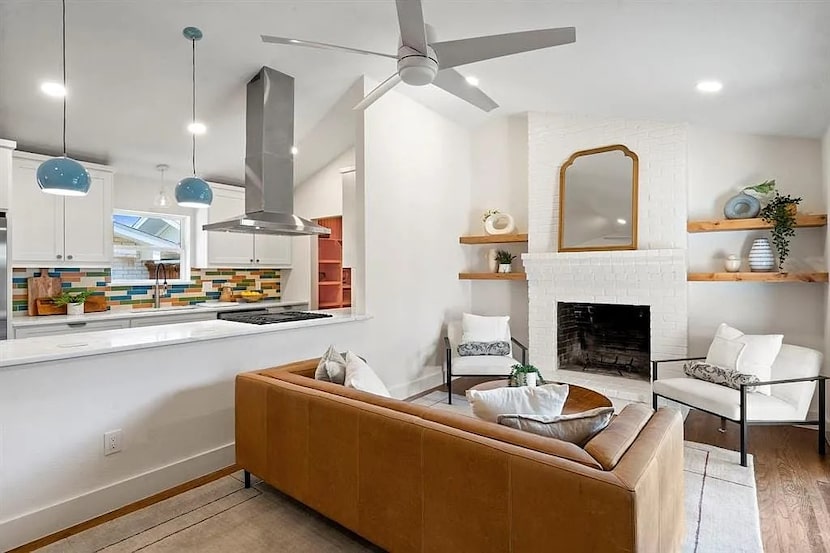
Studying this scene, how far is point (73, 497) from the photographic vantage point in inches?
93.8

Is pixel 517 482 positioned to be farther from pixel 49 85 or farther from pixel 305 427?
pixel 49 85

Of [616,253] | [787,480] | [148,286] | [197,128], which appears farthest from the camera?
[148,286]

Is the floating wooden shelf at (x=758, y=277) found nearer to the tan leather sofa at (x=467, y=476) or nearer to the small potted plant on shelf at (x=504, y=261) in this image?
the small potted plant on shelf at (x=504, y=261)

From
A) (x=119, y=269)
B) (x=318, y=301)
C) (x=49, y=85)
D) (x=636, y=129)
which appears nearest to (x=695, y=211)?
(x=636, y=129)

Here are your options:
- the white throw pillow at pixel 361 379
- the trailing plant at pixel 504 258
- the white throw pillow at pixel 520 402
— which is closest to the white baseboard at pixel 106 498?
the white throw pillow at pixel 361 379

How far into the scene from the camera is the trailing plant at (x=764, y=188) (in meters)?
3.85

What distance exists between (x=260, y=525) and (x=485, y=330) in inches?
117

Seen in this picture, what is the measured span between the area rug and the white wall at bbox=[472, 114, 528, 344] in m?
2.97

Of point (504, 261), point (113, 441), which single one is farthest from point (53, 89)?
point (504, 261)

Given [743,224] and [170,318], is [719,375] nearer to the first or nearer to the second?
[743,224]

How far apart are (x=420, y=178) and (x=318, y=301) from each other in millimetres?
2440

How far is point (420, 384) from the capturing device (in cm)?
491

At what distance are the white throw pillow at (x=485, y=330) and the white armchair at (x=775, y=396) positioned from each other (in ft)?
5.51

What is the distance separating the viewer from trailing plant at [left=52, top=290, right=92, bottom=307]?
430 centimetres
